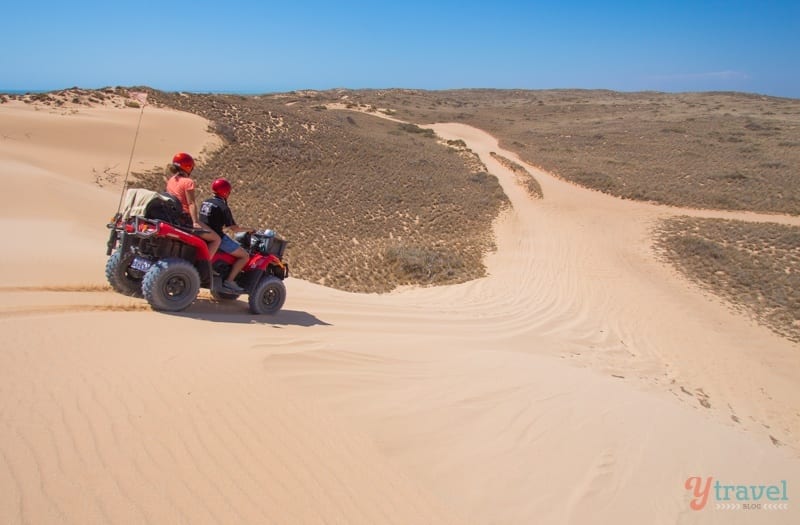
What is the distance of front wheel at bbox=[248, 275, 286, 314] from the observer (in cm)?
659

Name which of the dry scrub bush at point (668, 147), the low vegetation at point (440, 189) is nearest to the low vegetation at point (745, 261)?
the low vegetation at point (440, 189)

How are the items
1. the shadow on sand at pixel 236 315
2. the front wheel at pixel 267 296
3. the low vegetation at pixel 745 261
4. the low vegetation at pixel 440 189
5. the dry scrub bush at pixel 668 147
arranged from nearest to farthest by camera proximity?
the shadow on sand at pixel 236 315 < the front wheel at pixel 267 296 < the low vegetation at pixel 745 261 < the low vegetation at pixel 440 189 < the dry scrub bush at pixel 668 147

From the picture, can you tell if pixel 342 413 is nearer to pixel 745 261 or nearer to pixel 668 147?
pixel 745 261

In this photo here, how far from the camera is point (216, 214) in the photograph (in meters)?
5.96

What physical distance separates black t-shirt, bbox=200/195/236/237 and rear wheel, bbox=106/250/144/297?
3.02ft

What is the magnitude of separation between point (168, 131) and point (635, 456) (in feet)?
77.4

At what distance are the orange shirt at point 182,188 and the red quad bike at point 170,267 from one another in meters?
0.29

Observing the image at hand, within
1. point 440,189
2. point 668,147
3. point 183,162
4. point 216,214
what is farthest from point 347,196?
point 668,147

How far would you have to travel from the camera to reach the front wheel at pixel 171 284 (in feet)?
17.8

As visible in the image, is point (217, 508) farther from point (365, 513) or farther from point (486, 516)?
point (486, 516)

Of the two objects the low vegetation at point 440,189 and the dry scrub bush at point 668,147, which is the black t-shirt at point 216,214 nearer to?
the low vegetation at point 440,189

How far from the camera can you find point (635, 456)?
4.51 meters

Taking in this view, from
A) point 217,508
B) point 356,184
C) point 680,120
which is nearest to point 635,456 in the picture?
point 217,508

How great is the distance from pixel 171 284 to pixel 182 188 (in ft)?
3.55
